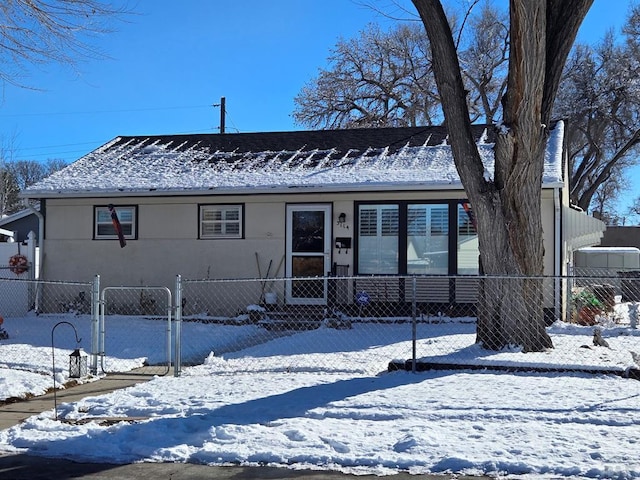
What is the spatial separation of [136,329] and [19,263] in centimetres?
411

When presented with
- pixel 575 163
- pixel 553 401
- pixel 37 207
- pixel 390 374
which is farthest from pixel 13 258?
pixel 575 163

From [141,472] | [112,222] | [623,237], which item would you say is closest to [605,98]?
[623,237]

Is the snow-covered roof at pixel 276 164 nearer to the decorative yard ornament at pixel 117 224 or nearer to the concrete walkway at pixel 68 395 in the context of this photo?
the decorative yard ornament at pixel 117 224

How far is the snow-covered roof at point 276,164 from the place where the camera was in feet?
45.2

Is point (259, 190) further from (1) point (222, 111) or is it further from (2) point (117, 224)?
(1) point (222, 111)

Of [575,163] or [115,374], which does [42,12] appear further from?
[575,163]

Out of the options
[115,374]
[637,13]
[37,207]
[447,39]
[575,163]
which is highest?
[637,13]

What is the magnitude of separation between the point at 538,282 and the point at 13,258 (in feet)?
38.8

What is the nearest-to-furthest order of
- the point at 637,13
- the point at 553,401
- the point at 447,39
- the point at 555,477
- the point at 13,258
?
the point at 555,477, the point at 553,401, the point at 447,39, the point at 13,258, the point at 637,13

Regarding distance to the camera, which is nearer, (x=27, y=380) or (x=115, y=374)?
(x=27, y=380)

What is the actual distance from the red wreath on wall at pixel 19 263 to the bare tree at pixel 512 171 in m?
10.8

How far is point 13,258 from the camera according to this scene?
15.0 metres

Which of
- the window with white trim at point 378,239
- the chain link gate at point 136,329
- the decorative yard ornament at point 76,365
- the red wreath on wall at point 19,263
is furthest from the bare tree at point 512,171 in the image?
the red wreath on wall at point 19,263

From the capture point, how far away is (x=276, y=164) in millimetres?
15797
